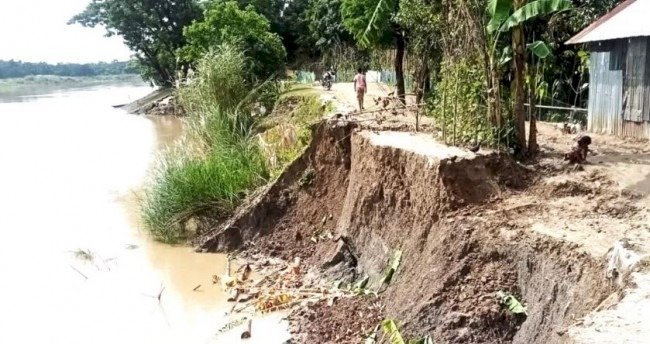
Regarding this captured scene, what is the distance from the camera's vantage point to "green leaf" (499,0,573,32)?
9133mm

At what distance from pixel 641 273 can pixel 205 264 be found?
27.6ft

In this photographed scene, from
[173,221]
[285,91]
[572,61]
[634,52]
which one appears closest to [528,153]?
[634,52]

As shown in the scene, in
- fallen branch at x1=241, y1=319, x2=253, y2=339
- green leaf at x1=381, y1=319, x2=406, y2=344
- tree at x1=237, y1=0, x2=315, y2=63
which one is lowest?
fallen branch at x1=241, y1=319, x2=253, y2=339

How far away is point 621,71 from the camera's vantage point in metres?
12.7

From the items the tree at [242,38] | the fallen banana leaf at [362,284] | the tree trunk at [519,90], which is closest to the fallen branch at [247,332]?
the fallen banana leaf at [362,284]

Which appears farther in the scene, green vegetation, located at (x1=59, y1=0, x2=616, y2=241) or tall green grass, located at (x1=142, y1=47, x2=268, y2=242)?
tall green grass, located at (x1=142, y1=47, x2=268, y2=242)

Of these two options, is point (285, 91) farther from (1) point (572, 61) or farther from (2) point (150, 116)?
(2) point (150, 116)

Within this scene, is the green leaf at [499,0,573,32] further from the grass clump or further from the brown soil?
the grass clump

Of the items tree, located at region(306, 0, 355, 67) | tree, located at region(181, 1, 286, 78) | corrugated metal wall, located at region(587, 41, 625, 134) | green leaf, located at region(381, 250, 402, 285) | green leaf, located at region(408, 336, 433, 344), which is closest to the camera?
green leaf, located at region(408, 336, 433, 344)

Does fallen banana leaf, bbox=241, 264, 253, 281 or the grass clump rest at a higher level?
the grass clump

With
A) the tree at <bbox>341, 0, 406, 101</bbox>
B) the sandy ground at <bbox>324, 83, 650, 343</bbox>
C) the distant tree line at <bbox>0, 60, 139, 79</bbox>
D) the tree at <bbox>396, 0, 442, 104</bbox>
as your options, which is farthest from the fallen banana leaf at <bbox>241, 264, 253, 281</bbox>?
the distant tree line at <bbox>0, 60, 139, 79</bbox>

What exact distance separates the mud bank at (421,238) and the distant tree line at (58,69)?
13511 cm

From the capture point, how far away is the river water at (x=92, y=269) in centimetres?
980

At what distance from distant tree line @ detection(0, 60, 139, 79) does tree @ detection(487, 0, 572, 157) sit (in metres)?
138
